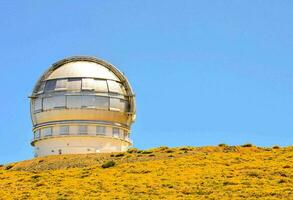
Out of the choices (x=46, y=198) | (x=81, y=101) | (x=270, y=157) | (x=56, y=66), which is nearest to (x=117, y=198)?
(x=46, y=198)

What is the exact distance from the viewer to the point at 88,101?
226 ft

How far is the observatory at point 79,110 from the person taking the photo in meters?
69.0

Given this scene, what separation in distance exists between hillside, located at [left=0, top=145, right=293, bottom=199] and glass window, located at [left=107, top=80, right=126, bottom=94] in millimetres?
9112

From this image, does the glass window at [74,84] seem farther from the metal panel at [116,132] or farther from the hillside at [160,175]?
the hillside at [160,175]

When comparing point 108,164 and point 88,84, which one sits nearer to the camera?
point 108,164

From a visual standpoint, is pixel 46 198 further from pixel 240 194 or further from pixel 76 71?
pixel 76 71

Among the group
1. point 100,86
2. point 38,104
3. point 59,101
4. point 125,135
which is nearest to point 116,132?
point 125,135

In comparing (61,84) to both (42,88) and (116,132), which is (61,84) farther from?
(116,132)

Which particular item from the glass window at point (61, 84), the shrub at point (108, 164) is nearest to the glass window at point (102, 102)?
the glass window at point (61, 84)

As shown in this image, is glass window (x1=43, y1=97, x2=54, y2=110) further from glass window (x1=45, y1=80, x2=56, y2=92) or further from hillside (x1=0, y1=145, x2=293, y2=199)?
hillside (x1=0, y1=145, x2=293, y2=199)

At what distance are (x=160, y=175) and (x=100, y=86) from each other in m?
21.1

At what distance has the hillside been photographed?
44.3 meters

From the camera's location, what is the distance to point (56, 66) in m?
72.2

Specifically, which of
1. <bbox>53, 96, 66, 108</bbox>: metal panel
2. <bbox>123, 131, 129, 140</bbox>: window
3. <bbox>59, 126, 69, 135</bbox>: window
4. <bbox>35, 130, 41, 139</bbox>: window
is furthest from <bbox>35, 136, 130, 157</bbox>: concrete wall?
<bbox>53, 96, 66, 108</bbox>: metal panel
